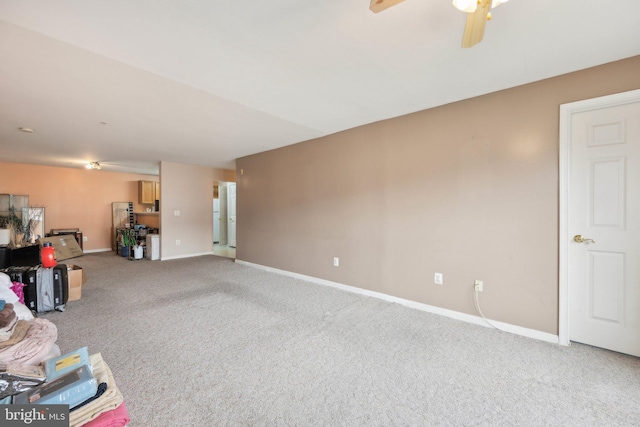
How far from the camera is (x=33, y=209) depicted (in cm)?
642

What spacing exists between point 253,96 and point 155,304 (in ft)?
9.03

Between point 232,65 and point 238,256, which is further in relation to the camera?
point 238,256

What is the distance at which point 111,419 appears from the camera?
3.63 feet

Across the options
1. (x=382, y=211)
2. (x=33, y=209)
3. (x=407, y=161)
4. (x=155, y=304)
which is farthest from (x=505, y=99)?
(x=33, y=209)

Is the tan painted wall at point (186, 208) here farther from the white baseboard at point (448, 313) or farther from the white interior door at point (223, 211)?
the white baseboard at point (448, 313)

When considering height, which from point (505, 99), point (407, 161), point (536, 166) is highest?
point (505, 99)

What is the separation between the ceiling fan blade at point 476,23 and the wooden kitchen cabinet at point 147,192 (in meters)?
8.69

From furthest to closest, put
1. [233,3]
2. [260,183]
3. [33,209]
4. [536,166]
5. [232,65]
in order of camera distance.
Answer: [33,209], [260,183], [536,166], [232,65], [233,3]

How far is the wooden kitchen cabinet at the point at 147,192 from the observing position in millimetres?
7902

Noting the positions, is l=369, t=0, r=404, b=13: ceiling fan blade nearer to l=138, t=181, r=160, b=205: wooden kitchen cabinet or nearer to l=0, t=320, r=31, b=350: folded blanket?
l=0, t=320, r=31, b=350: folded blanket

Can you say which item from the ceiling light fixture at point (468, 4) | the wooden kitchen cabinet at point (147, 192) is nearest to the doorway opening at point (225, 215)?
the wooden kitchen cabinet at point (147, 192)

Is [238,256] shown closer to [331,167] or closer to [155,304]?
[155,304]

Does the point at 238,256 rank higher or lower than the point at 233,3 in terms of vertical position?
lower

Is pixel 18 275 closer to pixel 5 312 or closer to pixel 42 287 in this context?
pixel 42 287
